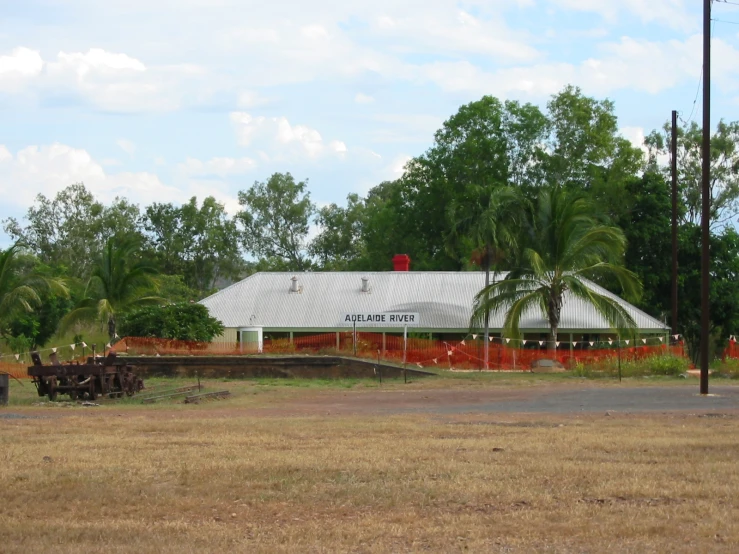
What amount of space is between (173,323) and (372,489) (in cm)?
3219

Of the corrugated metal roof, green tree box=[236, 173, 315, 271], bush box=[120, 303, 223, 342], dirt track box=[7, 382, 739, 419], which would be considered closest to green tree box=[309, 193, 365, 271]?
green tree box=[236, 173, 315, 271]

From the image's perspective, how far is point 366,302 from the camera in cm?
5009

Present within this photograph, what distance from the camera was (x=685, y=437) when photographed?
14914 millimetres

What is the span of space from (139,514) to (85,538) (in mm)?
917

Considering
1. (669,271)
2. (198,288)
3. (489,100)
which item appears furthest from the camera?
(198,288)

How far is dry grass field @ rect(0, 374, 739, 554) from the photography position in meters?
8.55

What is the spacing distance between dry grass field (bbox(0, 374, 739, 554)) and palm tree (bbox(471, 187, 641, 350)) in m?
24.1

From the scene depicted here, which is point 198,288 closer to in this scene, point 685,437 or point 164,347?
point 164,347

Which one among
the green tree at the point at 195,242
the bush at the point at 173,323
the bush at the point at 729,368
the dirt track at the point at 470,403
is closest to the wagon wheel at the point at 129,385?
the dirt track at the point at 470,403

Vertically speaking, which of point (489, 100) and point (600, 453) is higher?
point (489, 100)

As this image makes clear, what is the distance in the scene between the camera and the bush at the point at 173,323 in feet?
137

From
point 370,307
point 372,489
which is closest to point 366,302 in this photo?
point 370,307

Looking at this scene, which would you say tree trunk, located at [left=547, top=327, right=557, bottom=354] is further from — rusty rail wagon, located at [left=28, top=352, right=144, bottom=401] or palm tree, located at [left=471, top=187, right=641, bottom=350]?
rusty rail wagon, located at [left=28, top=352, right=144, bottom=401]

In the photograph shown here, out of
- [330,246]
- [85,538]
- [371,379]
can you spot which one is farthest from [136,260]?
[85,538]
